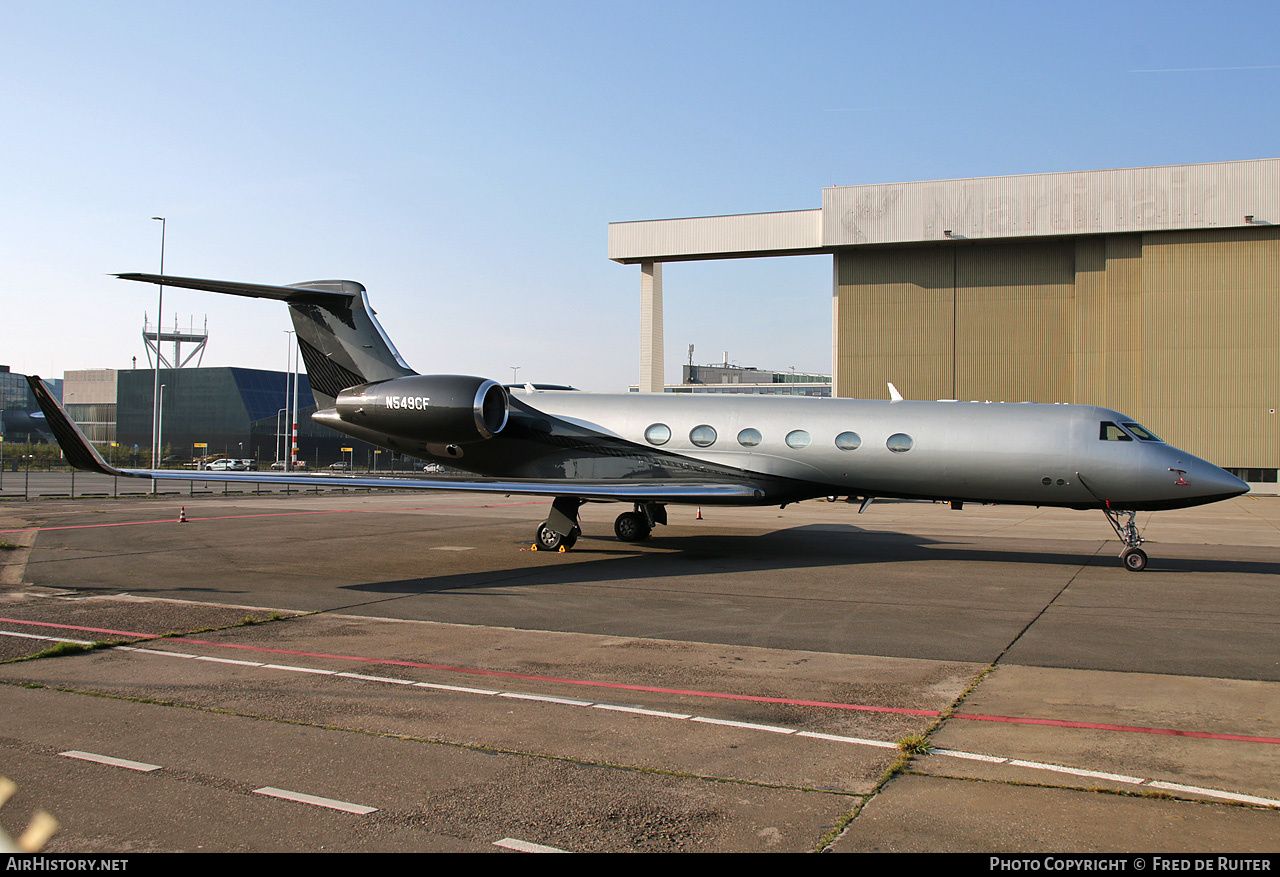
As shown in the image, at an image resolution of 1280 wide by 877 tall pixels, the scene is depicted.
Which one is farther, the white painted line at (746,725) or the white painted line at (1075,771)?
the white painted line at (746,725)

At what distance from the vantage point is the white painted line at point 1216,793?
15.2 ft

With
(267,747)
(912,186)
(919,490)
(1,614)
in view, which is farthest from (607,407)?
(912,186)

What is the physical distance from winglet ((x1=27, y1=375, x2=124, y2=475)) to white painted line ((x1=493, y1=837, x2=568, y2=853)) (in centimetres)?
941

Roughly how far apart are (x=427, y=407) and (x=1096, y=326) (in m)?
40.0

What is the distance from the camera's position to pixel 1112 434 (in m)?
14.9

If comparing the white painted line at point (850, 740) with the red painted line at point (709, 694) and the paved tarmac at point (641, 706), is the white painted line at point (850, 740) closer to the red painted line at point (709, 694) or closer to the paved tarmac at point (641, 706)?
the paved tarmac at point (641, 706)

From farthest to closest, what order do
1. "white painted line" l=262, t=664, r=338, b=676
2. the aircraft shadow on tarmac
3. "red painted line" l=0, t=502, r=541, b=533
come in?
"red painted line" l=0, t=502, r=541, b=533 → the aircraft shadow on tarmac → "white painted line" l=262, t=664, r=338, b=676

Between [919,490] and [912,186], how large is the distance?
34278 mm

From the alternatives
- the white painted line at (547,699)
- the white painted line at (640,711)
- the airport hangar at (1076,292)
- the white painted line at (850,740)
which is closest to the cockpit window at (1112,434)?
the white painted line at (850,740)

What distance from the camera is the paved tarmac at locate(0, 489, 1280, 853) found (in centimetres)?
439

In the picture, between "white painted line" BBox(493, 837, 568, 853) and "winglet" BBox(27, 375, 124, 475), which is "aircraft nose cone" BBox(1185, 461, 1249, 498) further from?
"winglet" BBox(27, 375, 124, 475)

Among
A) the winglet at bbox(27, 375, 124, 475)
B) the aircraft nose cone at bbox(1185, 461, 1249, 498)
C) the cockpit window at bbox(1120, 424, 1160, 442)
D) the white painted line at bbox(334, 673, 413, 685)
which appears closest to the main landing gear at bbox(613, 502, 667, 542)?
the cockpit window at bbox(1120, 424, 1160, 442)

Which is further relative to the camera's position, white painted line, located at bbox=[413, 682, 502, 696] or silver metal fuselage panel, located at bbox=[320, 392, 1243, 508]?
silver metal fuselage panel, located at bbox=[320, 392, 1243, 508]

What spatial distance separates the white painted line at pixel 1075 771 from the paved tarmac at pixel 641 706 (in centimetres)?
4
